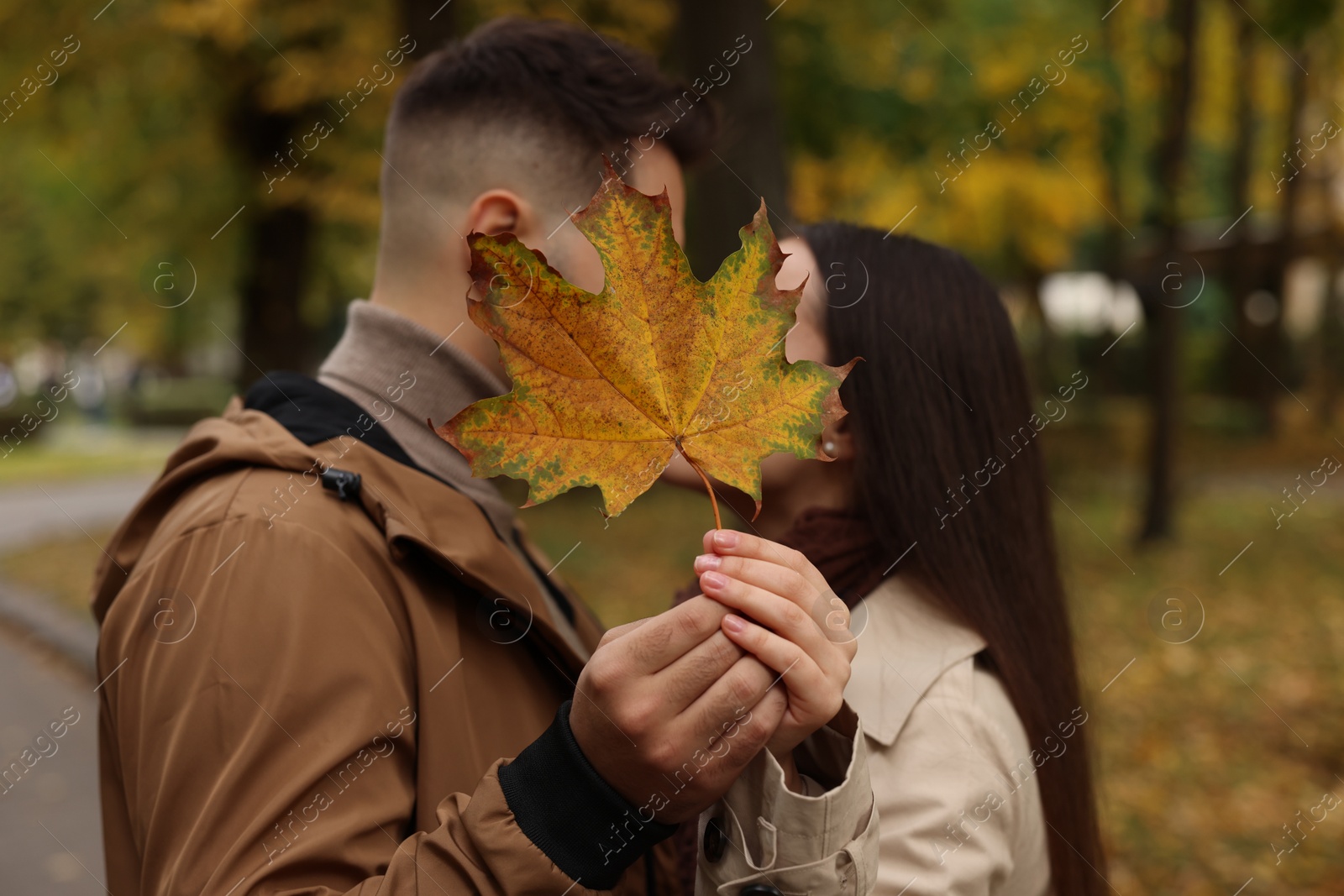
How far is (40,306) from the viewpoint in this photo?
29.8m

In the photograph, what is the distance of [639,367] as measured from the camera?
3.50ft

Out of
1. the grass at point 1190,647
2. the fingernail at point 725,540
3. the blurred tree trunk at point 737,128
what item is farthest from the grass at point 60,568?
the fingernail at point 725,540

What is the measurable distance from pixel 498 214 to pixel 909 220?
10817 mm

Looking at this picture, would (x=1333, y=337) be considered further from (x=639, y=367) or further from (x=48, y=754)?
(x=639, y=367)

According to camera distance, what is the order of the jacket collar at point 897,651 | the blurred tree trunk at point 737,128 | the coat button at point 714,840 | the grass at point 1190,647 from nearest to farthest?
the coat button at point 714,840
the jacket collar at point 897,651
the grass at point 1190,647
the blurred tree trunk at point 737,128

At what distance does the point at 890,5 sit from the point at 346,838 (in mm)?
9510

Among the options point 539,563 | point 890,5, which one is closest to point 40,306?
point 890,5

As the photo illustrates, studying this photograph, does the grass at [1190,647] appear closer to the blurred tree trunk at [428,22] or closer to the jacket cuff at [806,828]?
the jacket cuff at [806,828]

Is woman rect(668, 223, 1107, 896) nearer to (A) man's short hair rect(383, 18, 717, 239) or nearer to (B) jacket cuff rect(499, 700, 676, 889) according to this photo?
(A) man's short hair rect(383, 18, 717, 239)

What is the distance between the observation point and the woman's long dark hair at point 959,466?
5.74ft

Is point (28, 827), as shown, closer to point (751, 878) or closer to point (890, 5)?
point (751, 878)

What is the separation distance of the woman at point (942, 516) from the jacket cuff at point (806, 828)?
11.7 inches

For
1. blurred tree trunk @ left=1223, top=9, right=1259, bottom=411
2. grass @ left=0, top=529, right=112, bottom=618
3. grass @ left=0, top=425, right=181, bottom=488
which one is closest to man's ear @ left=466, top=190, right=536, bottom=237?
grass @ left=0, top=529, right=112, bottom=618

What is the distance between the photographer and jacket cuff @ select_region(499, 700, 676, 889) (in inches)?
43.5
